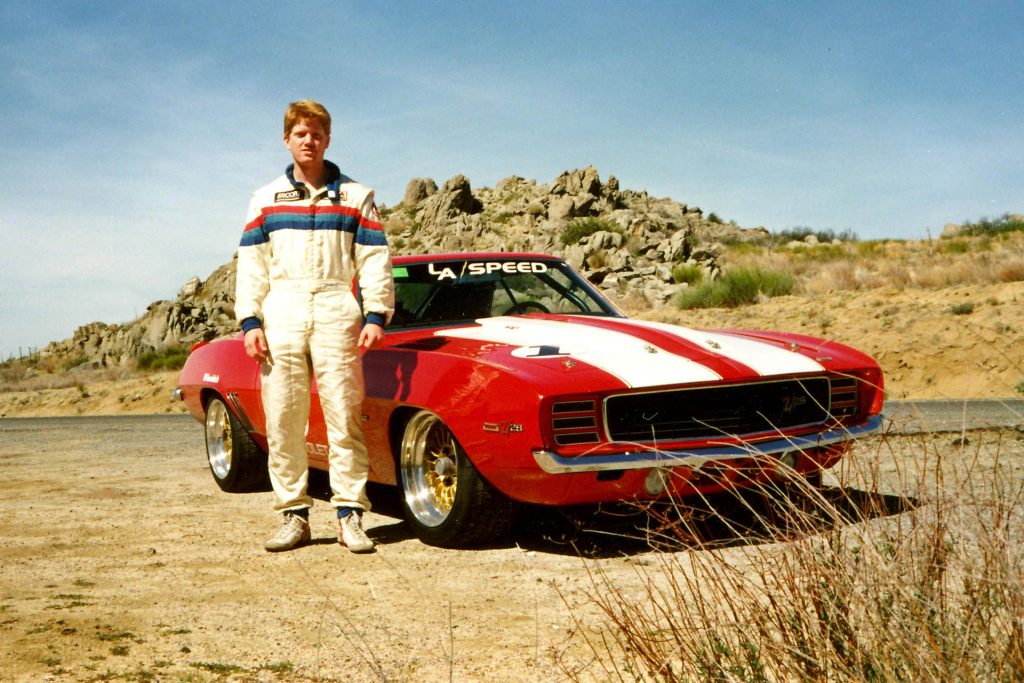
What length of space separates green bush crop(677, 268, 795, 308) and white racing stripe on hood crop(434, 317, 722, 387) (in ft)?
57.3

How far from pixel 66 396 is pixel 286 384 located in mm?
27893

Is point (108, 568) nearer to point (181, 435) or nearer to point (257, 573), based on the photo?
point (257, 573)

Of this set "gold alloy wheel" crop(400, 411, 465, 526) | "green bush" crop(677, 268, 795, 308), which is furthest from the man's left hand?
"green bush" crop(677, 268, 795, 308)

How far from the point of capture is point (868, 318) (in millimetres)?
17844

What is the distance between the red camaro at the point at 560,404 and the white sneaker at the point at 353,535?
0.87 feet

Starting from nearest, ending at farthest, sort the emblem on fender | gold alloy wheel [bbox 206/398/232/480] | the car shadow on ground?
the emblem on fender → the car shadow on ground → gold alloy wheel [bbox 206/398/232/480]

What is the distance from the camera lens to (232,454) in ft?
22.9

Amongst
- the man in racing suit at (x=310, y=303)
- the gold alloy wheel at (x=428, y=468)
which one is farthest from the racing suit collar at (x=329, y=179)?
the gold alloy wheel at (x=428, y=468)

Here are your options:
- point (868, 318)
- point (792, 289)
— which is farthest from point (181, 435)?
point (792, 289)

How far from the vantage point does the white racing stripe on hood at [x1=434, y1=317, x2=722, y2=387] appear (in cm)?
477

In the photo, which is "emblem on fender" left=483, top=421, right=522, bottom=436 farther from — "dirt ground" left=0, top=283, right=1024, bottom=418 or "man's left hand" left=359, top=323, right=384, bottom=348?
"dirt ground" left=0, top=283, right=1024, bottom=418

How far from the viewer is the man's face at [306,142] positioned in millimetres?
5254

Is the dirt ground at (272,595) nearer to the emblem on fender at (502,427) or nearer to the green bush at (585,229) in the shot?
the emblem on fender at (502,427)

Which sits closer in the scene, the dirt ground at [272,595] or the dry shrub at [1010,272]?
the dirt ground at [272,595]
